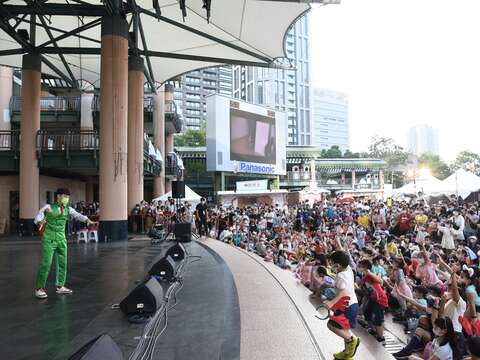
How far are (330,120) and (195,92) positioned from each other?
7487cm

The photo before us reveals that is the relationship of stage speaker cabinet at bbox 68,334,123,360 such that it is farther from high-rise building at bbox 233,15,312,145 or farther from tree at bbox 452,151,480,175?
high-rise building at bbox 233,15,312,145

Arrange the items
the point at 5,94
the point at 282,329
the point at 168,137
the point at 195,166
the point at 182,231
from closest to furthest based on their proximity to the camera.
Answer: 1. the point at 282,329
2. the point at 182,231
3. the point at 5,94
4. the point at 168,137
5. the point at 195,166

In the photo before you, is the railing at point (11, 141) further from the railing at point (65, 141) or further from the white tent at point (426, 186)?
the white tent at point (426, 186)

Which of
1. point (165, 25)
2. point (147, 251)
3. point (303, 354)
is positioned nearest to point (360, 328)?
point (303, 354)

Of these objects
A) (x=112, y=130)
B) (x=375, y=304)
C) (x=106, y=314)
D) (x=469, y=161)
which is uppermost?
(x=469, y=161)

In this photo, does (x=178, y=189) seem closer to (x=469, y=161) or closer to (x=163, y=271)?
(x=163, y=271)

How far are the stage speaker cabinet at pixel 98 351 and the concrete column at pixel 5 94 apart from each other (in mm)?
24756

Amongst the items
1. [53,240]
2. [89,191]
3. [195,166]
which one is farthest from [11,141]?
[195,166]

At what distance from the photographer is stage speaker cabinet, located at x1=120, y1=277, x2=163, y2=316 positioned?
16.3 ft

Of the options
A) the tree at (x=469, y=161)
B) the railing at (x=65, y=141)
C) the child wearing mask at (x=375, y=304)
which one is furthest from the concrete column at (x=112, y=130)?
the tree at (x=469, y=161)

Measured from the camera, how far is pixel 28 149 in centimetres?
1750

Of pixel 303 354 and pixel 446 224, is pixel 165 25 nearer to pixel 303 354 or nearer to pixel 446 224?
pixel 446 224

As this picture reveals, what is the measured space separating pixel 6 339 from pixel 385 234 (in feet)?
38.8

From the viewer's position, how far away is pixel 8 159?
18391 millimetres
